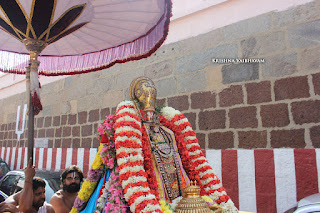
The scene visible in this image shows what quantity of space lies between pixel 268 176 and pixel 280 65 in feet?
5.22

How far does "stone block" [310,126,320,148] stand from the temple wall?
0.01 meters

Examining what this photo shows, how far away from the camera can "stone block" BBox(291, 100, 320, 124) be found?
11.3 ft

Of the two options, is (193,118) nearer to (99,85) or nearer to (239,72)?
(239,72)

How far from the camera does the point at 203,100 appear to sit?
449 cm

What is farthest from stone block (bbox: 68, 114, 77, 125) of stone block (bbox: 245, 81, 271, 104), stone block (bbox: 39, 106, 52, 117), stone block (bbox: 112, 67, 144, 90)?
stone block (bbox: 245, 81, 271, 104)

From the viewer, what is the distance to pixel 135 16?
2.88 m

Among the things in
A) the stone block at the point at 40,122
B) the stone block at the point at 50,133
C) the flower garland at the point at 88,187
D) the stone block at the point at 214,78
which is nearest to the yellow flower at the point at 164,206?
the flower garland at the point at 88,187

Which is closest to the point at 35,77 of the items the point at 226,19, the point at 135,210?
the point at 135,210

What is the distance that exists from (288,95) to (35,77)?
3.21 meters

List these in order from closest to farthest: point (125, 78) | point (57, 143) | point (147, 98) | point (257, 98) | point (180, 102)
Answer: point (147, 98) < point (257, 98) < point (180, 102) < point (125, 78) < point (57, 143)

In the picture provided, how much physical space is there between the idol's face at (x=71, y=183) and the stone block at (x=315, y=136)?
330cm

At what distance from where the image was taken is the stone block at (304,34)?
11.7 feet

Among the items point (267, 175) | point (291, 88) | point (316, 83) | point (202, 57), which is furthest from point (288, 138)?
point (202, 57)

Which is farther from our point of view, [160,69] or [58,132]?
[58,132]
